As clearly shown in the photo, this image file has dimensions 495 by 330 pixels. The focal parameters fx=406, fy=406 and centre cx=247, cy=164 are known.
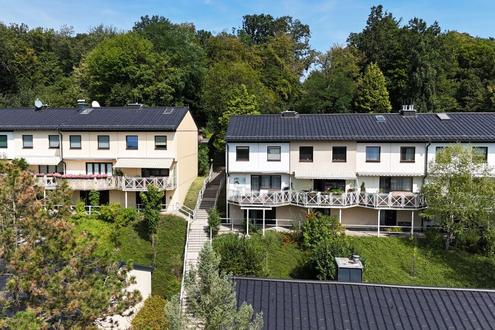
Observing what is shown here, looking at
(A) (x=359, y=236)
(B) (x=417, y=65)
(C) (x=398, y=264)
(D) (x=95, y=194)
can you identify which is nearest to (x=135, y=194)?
(D) (x=95, y=194)

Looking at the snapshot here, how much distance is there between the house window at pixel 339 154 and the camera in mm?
31859

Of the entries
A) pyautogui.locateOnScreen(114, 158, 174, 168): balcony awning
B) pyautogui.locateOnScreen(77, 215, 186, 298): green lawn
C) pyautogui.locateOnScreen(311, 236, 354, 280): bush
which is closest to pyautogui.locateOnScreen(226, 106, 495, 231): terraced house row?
pyautogui.locateOnScreen(77, 215, 186, 298): green lawn

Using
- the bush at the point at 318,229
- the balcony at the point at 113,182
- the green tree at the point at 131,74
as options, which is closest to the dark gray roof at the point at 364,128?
the bush at the point at 318,229

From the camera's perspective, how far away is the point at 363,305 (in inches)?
548

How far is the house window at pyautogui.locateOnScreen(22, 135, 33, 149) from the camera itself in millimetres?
35062

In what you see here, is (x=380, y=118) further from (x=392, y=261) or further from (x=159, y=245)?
(x=159, y=245)

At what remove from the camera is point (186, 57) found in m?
54.8

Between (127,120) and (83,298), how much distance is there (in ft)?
87.0

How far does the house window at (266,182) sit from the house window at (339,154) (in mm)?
4580

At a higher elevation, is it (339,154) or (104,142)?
(104,142)

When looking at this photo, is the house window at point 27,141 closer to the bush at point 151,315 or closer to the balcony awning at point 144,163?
the balcony awning at point 144,163

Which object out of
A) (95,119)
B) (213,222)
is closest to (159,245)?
(213,222)

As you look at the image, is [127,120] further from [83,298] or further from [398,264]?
[83,298]

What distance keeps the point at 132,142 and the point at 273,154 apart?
1185cm
